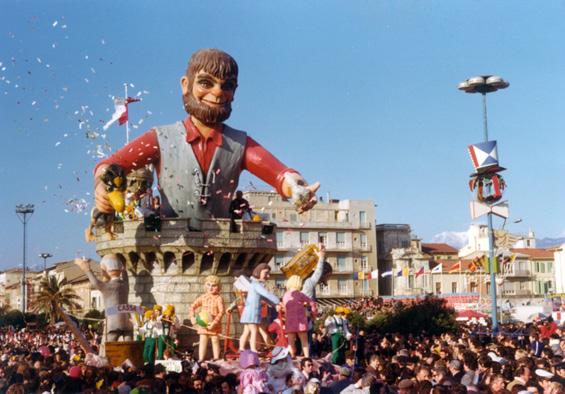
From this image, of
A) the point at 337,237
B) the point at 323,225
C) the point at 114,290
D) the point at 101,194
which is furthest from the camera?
the point at 337,237

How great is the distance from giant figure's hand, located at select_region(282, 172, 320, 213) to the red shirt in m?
0.43

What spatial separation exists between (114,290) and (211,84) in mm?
5731

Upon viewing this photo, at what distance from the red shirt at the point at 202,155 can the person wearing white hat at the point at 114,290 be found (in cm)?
250

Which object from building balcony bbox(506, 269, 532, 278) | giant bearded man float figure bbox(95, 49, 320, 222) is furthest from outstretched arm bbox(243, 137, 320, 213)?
building balcony bbox(506, 269, 532, 278)

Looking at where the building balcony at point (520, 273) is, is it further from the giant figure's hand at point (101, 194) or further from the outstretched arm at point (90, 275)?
the giant figure's hand at point (101, 194)

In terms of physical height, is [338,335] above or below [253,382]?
above

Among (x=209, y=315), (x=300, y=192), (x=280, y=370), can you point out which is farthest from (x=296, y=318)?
(x=280, y=370)

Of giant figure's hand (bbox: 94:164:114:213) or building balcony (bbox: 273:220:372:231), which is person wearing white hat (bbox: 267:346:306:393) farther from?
building balcony (bbox: 273:220:372:231)

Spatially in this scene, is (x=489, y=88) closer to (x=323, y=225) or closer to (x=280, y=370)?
(x=280, y=370)

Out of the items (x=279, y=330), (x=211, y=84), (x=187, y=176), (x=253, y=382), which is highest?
(x=211, y=84)

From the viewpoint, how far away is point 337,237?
Answer: 77.2 m

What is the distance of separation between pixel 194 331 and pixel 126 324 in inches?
67.3

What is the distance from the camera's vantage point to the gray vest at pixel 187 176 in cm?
2069

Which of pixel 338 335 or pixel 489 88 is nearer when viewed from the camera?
pixel 338 335
